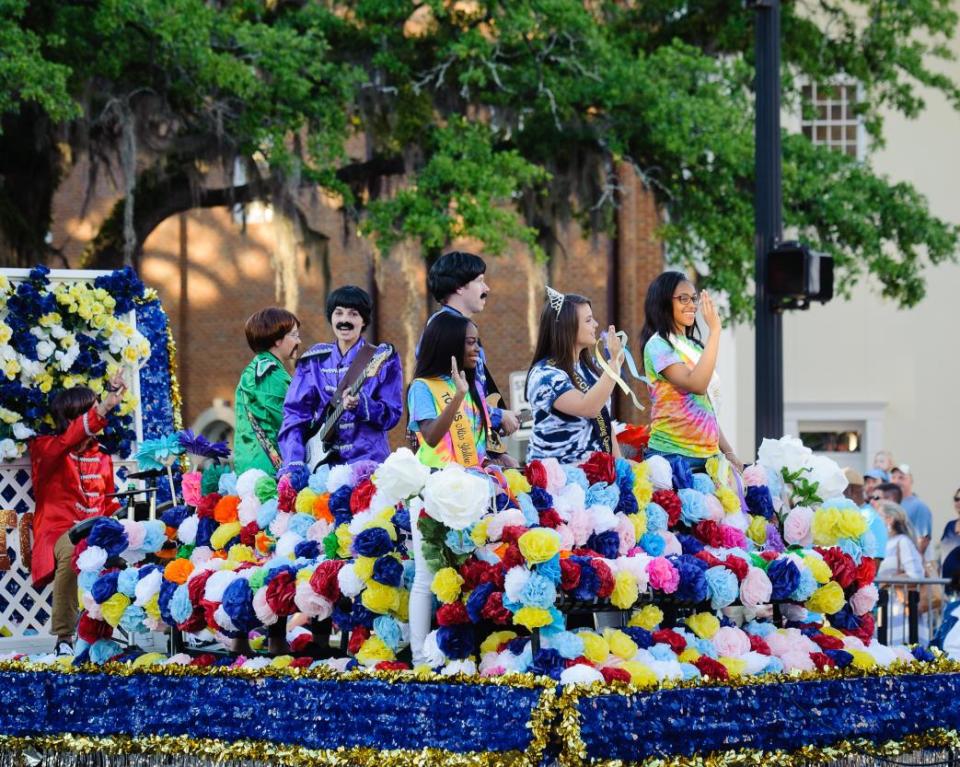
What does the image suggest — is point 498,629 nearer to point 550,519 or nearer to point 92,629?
point 550,519

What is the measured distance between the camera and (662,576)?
7.51 meters

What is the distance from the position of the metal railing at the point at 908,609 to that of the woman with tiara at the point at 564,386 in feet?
11.7

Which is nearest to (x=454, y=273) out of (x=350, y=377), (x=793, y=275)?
(x=350, y=377)

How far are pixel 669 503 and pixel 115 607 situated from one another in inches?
107

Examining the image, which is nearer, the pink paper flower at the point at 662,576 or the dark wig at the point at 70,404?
the pink paper flower at the point at 662,576

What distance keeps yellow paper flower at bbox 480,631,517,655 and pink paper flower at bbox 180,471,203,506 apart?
2.51 metres

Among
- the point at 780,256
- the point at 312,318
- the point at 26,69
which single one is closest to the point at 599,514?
the point at 780,256

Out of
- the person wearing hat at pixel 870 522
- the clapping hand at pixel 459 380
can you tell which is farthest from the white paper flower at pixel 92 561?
the person wearing hat at pixel 870 522

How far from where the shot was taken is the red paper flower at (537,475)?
7863 millimetres

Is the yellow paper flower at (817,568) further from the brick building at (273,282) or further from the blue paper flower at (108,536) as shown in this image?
the brick building at (273,282)

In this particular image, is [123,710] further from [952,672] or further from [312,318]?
[312,318]

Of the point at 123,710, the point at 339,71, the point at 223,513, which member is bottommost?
the point at 123,710

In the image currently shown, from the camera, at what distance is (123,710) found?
27.0ft

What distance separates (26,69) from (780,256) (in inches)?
310
